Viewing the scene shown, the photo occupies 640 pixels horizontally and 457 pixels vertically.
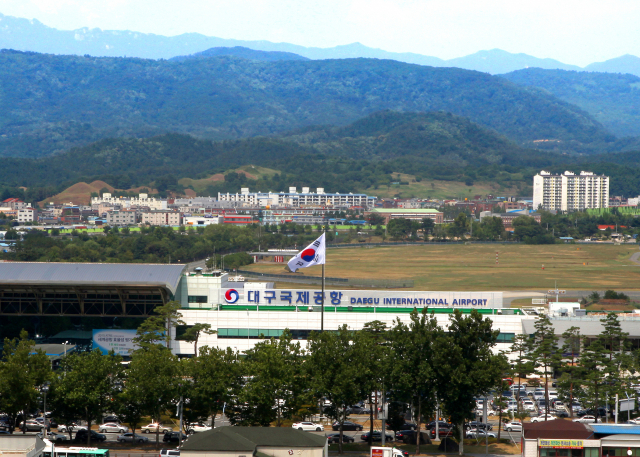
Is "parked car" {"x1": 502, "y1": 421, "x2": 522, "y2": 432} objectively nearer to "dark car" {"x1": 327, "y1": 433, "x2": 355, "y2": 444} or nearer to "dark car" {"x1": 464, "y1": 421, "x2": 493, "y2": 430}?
"dark car" {"x1": 464, "y1": 421, "x2": 493, "y2": 430}

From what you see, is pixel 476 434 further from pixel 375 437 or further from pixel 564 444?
pixel 564 444

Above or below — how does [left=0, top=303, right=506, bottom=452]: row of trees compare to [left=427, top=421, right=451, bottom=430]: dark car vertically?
above

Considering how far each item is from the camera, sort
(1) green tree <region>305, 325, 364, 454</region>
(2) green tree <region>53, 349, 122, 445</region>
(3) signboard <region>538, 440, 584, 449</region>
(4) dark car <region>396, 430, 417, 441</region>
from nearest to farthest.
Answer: (3) signboard <region>538, 440, 584, 449</region>, (1) green tree <region>305, 325, 364, 454</region>, (2) green tree <region>53, 349, 122, 445</region>, (4) dark car <region>396, 430, 417, 441</region>

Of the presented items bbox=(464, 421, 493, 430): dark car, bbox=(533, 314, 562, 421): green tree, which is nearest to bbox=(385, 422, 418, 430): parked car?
bbox=(464, 421, 493, 430): dark car

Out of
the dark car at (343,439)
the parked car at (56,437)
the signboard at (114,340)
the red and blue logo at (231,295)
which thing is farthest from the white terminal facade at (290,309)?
the parked car at (56,437)

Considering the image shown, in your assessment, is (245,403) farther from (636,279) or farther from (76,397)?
(636,279)

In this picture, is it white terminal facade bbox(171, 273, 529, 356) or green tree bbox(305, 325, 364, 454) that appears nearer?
green tree bbox(305, 325, 364, 454)

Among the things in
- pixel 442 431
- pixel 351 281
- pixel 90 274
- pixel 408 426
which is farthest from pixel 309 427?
pixel 351 281
